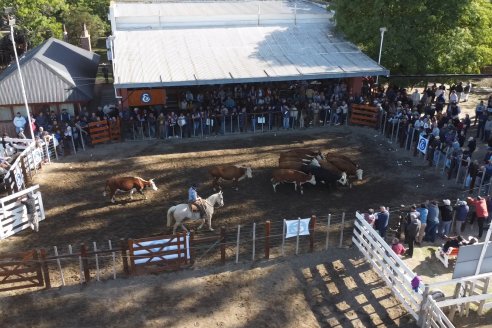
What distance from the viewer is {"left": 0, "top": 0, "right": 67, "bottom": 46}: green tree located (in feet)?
112

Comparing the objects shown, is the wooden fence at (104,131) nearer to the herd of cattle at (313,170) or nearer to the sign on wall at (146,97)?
the sign on wall at (146,97)

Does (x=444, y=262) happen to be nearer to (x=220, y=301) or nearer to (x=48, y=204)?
(x=220, y=301)

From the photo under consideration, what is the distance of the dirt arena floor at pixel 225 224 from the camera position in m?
12.5

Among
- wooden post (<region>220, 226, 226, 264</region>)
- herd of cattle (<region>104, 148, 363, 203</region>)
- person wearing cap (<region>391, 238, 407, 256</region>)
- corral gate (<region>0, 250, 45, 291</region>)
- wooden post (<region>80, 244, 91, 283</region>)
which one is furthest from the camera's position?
herd of cattle (<region>104, 148, 363, 203</region>)

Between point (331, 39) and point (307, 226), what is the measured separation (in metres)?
17.6

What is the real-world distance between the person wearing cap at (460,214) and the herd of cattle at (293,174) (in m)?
4.45

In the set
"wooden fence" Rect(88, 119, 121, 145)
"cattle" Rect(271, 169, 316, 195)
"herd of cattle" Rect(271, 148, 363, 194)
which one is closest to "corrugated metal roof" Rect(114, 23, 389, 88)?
"wooden fence" Rect(88, 119, 121, 145)

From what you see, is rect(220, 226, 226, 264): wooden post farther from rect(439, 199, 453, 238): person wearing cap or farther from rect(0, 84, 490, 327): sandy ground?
rect(439, 199, 453, 238): person wearing cap

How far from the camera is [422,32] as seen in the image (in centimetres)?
2688

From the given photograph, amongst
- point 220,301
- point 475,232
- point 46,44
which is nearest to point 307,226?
point 220,301

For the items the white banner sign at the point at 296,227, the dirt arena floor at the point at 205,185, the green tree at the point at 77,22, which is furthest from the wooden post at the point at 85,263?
the green tree at the point at 77,22

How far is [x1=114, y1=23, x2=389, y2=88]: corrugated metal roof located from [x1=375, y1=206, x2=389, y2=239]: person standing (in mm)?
11614

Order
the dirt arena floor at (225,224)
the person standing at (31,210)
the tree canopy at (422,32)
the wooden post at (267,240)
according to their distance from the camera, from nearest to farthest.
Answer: the dirt arena floor at (225,224), the wooden post at (267,240), the person standing at (31,210), the tree canopy at (422,32)

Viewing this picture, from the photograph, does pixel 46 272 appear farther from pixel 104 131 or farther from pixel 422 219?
pixel 104 131
